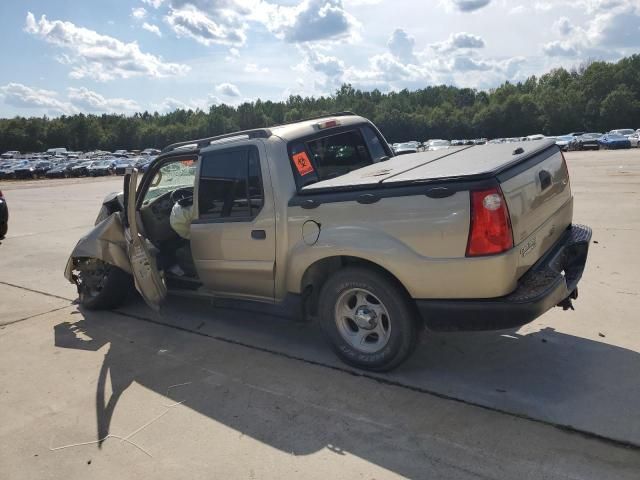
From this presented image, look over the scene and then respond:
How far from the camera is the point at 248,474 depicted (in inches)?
115

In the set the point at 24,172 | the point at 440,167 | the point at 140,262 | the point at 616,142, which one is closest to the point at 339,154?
the point at 440,167

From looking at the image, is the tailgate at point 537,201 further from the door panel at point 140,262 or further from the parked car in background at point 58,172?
the parked car in background at point 58,172

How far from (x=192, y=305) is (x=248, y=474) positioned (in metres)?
3.12

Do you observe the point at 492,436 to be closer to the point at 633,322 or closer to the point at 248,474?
the point at 248,474

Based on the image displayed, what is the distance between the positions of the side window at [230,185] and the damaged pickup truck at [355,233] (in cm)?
1

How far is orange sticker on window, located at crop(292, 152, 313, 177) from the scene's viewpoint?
4.30 metres

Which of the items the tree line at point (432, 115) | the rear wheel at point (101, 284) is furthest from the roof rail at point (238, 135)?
the tree line at point (432, 115)

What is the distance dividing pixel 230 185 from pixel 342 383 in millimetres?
1884

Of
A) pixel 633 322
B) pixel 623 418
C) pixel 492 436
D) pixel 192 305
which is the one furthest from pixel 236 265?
pixel 633 322

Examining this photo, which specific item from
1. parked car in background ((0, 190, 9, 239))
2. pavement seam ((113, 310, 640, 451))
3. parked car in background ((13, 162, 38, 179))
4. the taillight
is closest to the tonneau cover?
the taillight

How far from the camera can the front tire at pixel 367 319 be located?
145 inches

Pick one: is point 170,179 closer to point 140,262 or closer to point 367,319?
point 140,262

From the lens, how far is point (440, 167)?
3.83 m

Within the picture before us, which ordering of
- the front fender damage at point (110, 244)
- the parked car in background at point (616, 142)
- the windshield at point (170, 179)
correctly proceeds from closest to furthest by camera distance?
the front fender damage at point (110, 244) < the windshield at point (170, 179) < the parked car in background at point (616, 142)
